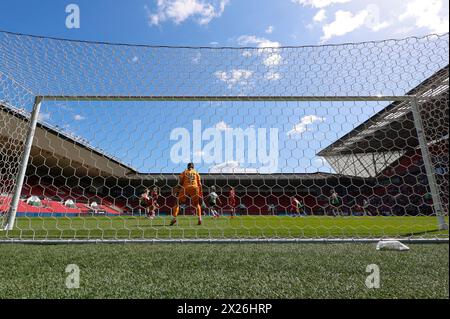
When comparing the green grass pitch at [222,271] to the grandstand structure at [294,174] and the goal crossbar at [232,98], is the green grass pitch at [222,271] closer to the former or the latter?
the grandstand structure at [294,174]

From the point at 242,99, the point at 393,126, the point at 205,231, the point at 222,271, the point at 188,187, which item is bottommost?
the point at 222,271

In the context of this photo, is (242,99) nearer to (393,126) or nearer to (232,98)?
(232,98)

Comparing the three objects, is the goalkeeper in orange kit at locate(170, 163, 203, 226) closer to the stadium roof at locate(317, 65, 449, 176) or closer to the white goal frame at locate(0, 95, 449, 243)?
the white goal frame at locate(0, 95, 449, 243)

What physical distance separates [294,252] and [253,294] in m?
1.02


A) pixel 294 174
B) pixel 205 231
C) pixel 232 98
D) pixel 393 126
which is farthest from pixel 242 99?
pixel 393 126

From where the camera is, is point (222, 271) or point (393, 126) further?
point (393, 126)

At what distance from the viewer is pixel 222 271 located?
152cm

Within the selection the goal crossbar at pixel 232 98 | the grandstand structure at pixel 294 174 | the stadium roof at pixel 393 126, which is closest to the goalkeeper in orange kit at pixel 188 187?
the grandstand structure at pixel 294 174

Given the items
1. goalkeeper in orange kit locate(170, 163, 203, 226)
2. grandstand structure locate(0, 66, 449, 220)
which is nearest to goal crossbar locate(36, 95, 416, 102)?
grandstand structure locate(0, 66, 449, 220)

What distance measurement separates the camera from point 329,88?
3.51 metres

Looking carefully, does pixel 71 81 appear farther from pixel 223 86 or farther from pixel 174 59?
pixel 223 86

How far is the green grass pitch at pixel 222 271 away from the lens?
3.87ft

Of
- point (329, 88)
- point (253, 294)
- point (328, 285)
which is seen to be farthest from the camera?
point (329, 88)
